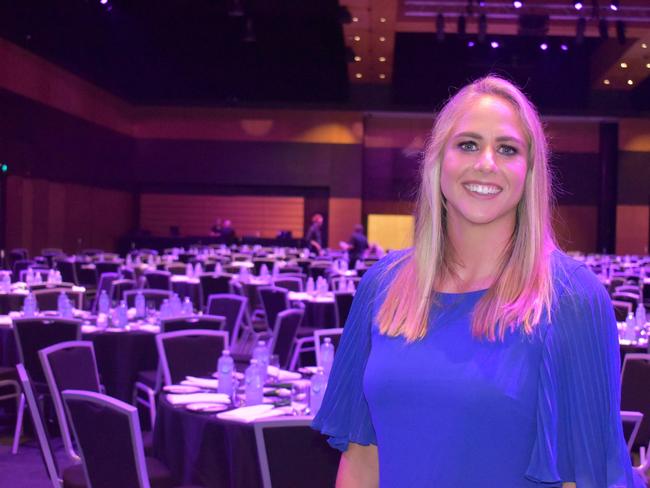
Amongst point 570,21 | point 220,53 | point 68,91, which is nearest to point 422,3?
point 570,21

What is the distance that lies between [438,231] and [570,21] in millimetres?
17597

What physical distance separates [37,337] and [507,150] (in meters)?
5.09

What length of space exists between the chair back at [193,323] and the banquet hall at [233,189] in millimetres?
21

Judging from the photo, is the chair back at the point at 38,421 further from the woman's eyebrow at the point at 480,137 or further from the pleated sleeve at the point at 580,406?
the pleated sleeve at the point at 580,406

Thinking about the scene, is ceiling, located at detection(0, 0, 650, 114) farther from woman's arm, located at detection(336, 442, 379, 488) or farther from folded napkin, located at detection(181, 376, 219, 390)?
woman's arm, located at detection(336, 442, 379, 488)

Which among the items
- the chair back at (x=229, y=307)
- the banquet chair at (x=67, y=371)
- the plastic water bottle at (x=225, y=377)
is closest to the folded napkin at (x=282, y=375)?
the plastic water bottle at (x=225, y=377)

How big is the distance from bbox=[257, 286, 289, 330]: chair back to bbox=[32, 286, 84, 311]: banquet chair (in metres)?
1.85

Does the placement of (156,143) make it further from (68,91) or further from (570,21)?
(570,21)

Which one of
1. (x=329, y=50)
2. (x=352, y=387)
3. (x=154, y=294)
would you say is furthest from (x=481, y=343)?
(x=329, y=50)

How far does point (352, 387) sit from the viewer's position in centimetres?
167

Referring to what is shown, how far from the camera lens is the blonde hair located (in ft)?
4.79

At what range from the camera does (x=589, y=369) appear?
1.39 metres

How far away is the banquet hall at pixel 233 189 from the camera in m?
Answer: 4.20

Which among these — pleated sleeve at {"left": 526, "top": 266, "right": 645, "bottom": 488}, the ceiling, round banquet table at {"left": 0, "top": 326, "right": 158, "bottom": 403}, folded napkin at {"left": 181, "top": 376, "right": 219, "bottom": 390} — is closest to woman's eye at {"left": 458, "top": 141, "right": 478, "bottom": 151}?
pleated sleeve at {"left": 526, "top": 266, "right": 645, "bottom": 488}
